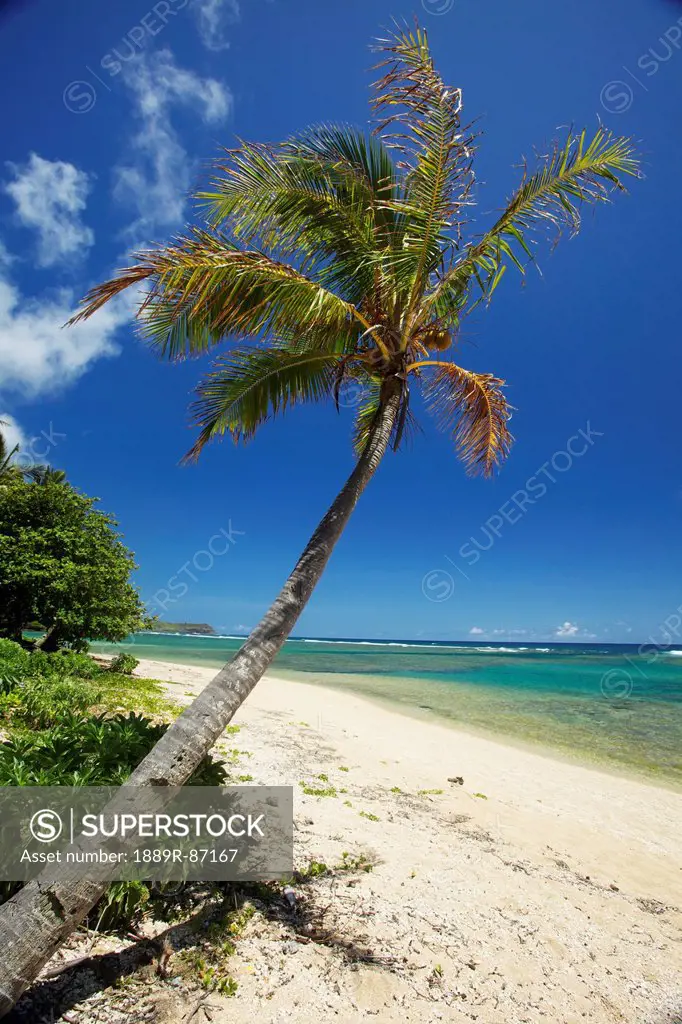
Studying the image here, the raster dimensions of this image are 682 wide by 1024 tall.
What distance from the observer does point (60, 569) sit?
1298cm

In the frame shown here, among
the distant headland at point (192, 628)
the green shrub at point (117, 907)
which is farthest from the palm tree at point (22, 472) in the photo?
the distant headland at point (192, 628)

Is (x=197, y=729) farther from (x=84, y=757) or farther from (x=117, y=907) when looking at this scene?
(x=84, y=757)

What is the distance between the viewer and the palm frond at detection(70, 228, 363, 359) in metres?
4.19

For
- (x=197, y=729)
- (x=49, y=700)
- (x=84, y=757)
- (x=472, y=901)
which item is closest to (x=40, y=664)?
(x=49, y=700)

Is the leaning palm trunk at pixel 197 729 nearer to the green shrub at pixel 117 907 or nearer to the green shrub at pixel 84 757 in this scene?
the green shrub at pixel 117 907

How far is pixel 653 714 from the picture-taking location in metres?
18.3

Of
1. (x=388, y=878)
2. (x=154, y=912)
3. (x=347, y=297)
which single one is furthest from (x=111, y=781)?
(x=347, y=297)

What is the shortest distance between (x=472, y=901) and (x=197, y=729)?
3073 millimetres

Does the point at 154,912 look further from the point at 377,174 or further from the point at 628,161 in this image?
the point at 628,161

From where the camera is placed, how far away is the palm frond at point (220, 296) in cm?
419

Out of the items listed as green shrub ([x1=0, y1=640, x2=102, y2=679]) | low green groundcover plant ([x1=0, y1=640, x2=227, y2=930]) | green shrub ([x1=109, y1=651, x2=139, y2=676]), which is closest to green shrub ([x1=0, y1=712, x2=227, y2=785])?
low green groundcover plant ([x1=0, y1=640, x2=227, y2=930])

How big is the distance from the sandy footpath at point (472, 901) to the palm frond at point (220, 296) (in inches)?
198

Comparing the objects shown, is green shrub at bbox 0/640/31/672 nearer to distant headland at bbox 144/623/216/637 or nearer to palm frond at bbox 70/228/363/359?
palm frond at bbox 70/228/363/359

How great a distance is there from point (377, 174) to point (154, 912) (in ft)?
23.8
